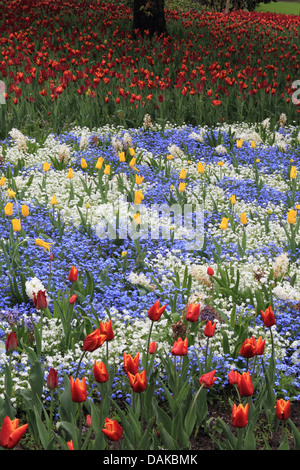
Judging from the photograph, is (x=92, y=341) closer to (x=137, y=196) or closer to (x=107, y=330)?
(x=107, y=330)

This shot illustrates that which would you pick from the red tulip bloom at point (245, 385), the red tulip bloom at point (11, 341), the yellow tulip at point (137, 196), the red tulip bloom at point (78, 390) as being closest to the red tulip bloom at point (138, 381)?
the red tulip bloom at point (78, 390)

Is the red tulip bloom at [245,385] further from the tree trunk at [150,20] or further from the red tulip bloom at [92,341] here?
the tree trunk at [150,20]

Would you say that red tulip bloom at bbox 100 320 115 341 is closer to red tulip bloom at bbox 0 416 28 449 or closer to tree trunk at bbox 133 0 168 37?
red tulip bloom at bbox 0 416 28 449

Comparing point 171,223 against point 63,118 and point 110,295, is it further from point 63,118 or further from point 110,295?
point 63,118

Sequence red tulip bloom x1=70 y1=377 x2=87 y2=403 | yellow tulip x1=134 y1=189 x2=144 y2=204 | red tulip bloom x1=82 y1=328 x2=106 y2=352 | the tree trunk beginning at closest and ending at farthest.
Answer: red tulip bloom x1=70 y1=377 x2=87 y2=403 < red tulip bloom x1=82 y1=328 x2=106 y2=352 < yellow tulip x1=134 y1=189 x2=144 y2=204 < the tree trunk

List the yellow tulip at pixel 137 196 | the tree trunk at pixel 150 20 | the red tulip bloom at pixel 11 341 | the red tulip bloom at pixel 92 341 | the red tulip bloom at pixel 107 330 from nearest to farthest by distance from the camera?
the red tulip bloom at pixel 92 341 < the red tulip bloom at pixel 107 330 < the red tulip bloom at pixel 11 341 < the yellow tulip at pixel 137 196 < the tree trunk at pixel 150 20

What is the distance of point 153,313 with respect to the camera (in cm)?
231

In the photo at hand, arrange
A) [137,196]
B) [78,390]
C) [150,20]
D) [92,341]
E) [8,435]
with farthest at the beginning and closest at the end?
[150,20]
[137,196]
[92,341]
[78,390]
[8,435]

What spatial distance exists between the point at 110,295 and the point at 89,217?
1.36 m


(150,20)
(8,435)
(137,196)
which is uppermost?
(150,20)

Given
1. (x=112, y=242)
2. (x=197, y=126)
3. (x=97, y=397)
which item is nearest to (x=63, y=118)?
(x=197, y=126)

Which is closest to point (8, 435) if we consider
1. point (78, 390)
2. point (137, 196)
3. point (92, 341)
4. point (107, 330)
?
point (78, 390)

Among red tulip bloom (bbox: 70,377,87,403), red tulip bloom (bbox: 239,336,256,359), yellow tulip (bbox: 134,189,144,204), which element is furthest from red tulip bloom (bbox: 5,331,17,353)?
yellow tulip (bbox: 134,189,144,204)

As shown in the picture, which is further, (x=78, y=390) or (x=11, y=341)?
(x=11, y=341)
